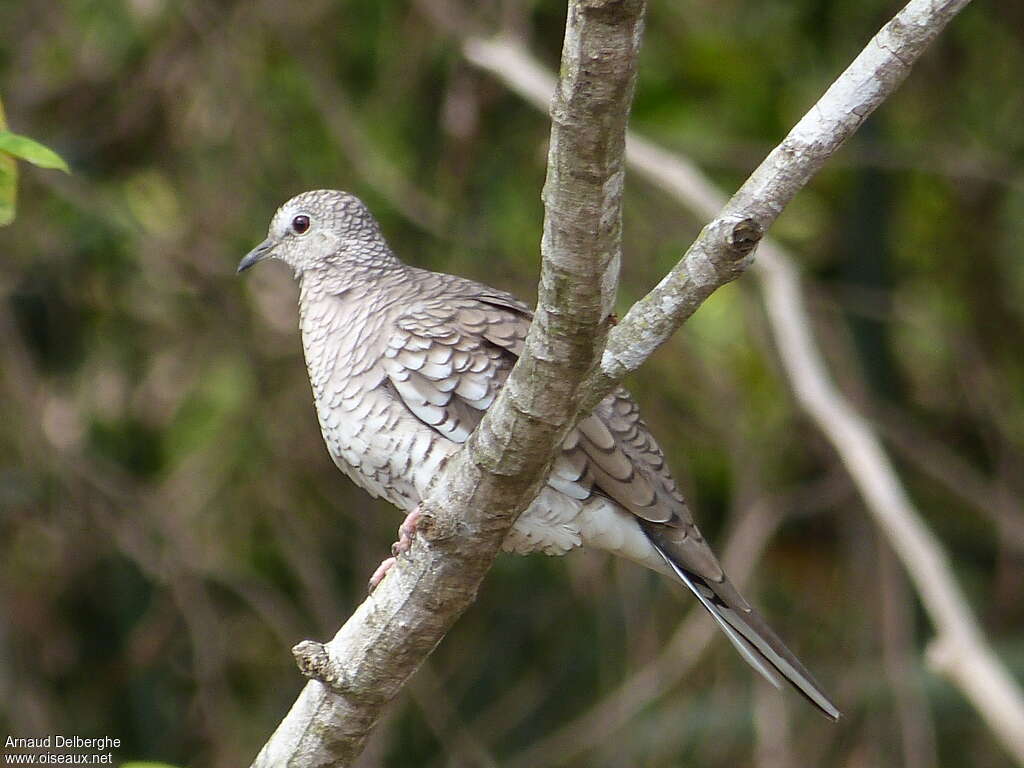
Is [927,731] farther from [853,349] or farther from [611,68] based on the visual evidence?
[611,68]

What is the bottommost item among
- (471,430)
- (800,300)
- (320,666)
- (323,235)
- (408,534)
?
(320,666)

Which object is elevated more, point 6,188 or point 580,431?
point 580,431

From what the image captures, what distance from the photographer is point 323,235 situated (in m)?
3.97

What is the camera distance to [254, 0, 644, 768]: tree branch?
5.65 feet

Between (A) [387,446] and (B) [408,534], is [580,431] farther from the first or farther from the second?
(B) [408,534]

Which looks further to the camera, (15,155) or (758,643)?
(758,643)

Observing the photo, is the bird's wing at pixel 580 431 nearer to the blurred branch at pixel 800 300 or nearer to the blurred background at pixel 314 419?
the blurred branch at pixel 800 300

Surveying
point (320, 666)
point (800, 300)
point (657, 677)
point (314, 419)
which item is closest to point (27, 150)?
point (320, 666)

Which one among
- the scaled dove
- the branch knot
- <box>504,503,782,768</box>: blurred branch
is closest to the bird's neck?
the scaled dove

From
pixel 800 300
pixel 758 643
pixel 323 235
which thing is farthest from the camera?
pixel 800 300

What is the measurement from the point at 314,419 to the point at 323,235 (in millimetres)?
1844

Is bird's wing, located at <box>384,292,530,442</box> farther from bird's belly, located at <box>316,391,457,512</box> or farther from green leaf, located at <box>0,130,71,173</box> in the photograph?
green leaf, located at <box>0,130,71,173</box>

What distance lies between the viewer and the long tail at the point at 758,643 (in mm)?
3340

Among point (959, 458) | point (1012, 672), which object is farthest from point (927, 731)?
point (959, 458)
